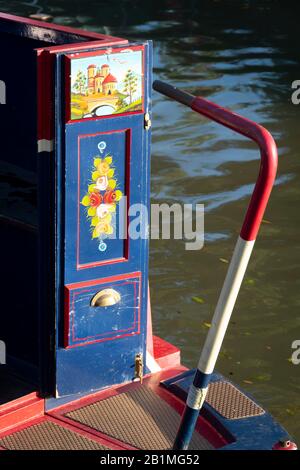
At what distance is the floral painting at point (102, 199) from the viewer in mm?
4582

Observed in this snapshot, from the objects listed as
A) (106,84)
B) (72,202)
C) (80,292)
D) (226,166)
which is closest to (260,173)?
(106,84)

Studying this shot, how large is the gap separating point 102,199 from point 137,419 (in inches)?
39.8

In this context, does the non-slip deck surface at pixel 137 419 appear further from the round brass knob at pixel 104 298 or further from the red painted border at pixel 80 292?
the round brass knob at pixel 104 298

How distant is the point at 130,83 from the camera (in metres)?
4.50

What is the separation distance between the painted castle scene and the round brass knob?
832 millimetres

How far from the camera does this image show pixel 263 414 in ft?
15.4

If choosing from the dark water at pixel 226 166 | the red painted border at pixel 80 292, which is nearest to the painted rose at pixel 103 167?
the red painted border at pixel 80 292

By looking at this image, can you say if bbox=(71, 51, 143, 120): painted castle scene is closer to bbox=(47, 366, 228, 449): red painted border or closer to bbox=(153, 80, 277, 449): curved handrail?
bbox=(153, 80, 277, 449): curved handrail

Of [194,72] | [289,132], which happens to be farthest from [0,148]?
[194,72]

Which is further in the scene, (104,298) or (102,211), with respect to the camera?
(104,298)

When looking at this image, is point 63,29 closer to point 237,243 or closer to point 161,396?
point 237,243
